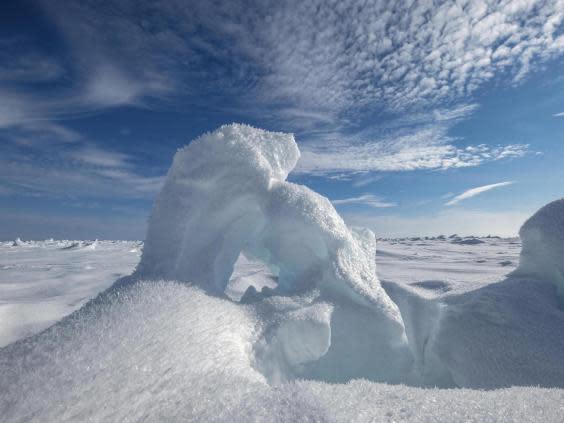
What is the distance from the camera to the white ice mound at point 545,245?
7.82ft

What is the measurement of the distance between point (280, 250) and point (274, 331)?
2.38 feet

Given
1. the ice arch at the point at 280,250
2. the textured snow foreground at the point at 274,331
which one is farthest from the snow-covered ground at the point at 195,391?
the ice arch at the point at 280,250

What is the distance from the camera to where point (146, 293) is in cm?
152

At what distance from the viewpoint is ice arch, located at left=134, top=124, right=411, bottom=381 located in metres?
1.78

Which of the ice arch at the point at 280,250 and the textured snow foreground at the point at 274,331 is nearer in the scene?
the textured snow foreground at the point at 274,331

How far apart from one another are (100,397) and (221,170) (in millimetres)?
1315

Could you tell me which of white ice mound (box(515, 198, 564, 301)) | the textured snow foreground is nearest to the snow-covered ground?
the textured snow foreground

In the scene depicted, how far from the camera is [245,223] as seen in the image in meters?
2.38

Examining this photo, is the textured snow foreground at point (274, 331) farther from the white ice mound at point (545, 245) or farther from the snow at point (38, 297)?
the snow at point (38, 297)

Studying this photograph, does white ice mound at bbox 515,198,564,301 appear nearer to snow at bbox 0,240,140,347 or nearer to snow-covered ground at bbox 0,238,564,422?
snow-covered ground at bbox 0,238,564,422

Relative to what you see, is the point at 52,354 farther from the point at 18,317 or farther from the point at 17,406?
the point at 18,317

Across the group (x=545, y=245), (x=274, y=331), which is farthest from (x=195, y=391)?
(x=545, y=245)

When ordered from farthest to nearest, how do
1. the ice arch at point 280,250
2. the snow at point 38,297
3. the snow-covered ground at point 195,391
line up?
1. the snow at point 38,297
2. the ice arch at point 280,250
3. the snow-covered ground at point 195,391

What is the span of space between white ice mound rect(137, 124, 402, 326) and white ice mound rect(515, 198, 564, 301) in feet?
4.50
